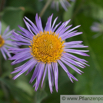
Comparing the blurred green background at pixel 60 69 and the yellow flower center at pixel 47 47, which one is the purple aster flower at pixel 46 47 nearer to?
the yellow flower center at pixel 47 47

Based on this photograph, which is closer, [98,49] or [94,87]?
[94,87]

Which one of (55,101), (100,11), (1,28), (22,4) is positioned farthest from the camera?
(100,11)

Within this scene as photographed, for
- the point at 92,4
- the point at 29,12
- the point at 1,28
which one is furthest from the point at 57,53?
the point at 92,4

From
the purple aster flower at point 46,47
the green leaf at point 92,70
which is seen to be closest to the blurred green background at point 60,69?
the green leaf at point 92,70

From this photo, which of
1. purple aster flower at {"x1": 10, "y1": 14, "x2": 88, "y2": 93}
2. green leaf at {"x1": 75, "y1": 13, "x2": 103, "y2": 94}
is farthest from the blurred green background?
purple aster flower at {"x1": 10, "y1": 14, "x2": 88, "y2": 93}

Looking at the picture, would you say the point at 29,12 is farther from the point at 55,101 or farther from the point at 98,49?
the point at 55,101
